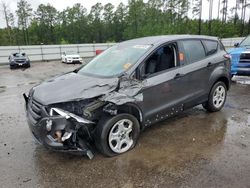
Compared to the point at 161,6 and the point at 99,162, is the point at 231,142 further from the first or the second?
the point at 161,6

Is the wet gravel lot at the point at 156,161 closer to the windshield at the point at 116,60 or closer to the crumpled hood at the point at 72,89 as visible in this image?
the crumpled hood at the point at 72,89

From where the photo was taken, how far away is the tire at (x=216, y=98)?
5.52 m

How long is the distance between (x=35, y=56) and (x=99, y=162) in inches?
1089

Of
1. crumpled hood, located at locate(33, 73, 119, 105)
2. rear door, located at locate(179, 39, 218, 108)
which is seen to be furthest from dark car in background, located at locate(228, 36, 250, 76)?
crumpled hood, located at locate(33, 73, 119, 105)

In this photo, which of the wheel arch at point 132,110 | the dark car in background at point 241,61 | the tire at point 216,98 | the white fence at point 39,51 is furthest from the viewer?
the white fence at point 39,51

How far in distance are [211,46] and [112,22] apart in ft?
209

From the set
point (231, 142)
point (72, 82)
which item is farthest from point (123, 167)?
point (231, 142)

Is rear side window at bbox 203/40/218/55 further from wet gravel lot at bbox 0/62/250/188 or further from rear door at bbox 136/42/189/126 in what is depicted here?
wet gravel lot at bbox 0/62/250/188

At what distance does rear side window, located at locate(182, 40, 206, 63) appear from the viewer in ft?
16.3

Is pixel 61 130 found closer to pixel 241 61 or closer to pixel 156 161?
pixel 156 161

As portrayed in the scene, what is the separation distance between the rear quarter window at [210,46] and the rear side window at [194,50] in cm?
16

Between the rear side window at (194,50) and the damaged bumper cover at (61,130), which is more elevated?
the rear side window at (194,50)

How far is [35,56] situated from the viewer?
29.1m

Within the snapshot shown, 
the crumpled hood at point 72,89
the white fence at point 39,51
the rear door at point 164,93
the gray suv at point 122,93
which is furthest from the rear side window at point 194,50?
the white fence at point 39,51
